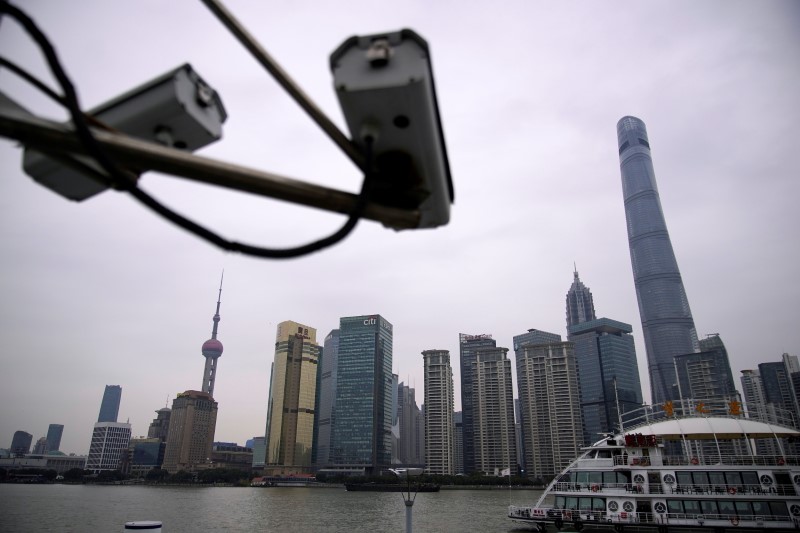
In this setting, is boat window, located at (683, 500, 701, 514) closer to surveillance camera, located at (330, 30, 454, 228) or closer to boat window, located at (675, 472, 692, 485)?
boat window, located at (675, 472, 692, 485)

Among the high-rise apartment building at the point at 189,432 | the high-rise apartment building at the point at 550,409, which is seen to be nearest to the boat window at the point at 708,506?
the high-rise apartment building at the point at 550,409

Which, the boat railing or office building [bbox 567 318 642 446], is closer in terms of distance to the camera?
the boat railing

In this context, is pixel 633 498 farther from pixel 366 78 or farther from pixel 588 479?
pixel 366 78

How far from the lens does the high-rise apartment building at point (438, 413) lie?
13138 cm

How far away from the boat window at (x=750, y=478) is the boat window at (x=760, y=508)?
897 mm

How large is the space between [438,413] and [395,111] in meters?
144

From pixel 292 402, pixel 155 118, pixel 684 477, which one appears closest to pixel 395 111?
pixel 155 118

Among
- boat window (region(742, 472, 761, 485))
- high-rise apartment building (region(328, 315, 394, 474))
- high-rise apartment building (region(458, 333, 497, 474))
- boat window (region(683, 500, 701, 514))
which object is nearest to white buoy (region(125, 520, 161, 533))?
boat window (region(683, 500, 701, 514))

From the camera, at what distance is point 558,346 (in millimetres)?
138000

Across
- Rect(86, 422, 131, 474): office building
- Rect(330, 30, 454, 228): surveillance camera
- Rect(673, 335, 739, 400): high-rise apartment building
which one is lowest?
Rect(86, 422, 131, 474): office building

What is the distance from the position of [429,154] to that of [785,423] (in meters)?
33.8

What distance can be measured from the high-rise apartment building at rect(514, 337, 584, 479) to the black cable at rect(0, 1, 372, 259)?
13109 centimetres

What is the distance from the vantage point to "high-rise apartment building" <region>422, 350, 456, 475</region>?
131m

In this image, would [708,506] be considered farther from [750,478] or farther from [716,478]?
[750,478]
